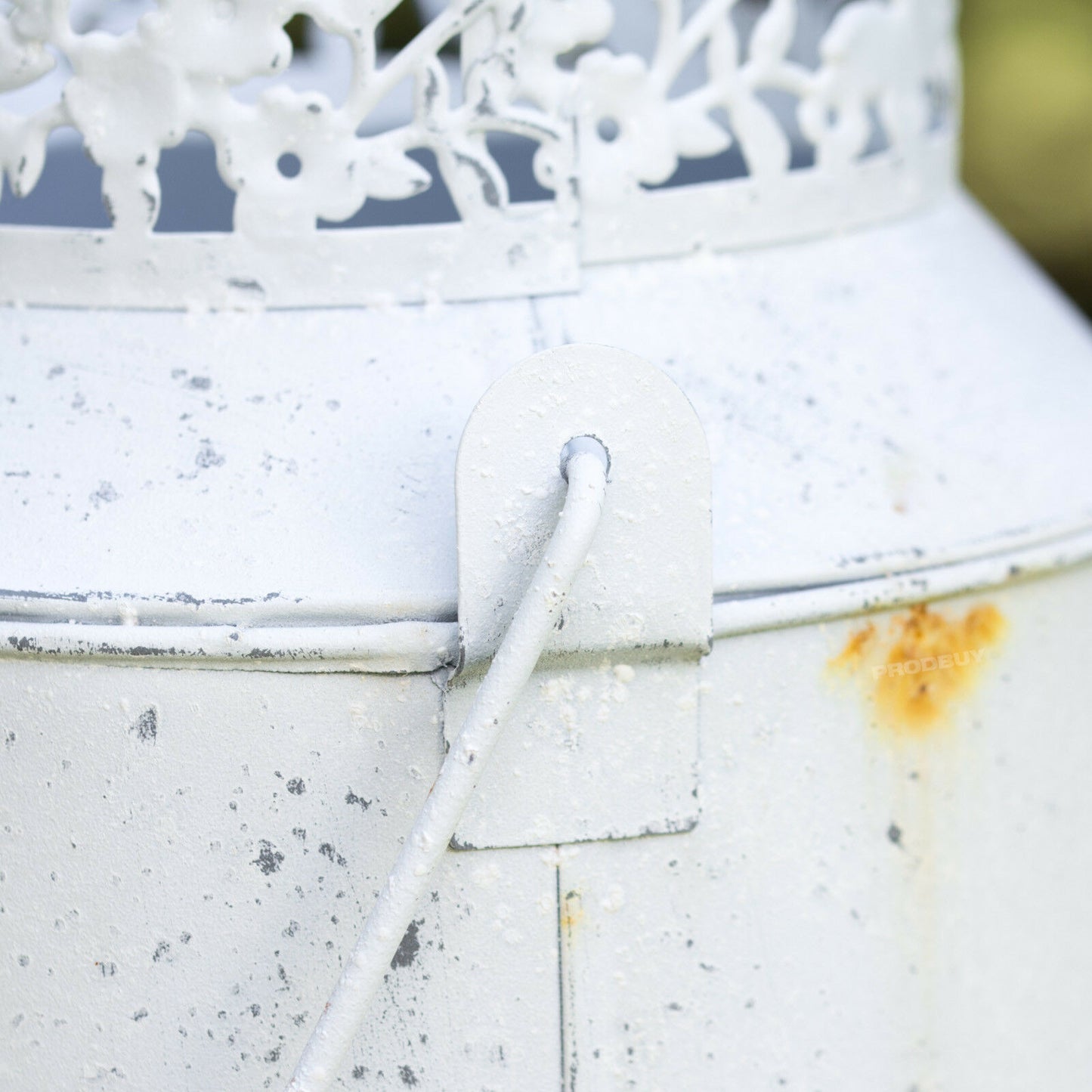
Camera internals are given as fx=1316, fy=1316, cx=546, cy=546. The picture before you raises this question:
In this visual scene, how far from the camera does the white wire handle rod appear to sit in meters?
0.68

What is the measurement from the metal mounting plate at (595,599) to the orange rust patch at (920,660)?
13 centimetres

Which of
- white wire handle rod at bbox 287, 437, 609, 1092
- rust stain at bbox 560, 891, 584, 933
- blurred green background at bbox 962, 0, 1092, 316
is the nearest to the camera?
white wire handle rod at bbox 287, 437, 609, 1092

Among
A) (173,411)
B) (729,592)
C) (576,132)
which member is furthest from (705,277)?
(173,411)

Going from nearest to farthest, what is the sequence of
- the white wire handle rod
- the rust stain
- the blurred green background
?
the white wire handle rod < the rust stain < the blurred green background

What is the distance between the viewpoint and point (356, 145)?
823 millimetres

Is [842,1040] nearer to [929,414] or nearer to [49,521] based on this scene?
[929,414]

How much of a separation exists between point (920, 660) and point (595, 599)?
0.24m

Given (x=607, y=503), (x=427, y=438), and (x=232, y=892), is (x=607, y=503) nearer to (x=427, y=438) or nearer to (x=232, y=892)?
(x=427, y=438)

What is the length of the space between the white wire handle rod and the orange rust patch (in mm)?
224

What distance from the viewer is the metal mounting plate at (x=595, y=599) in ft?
2.32

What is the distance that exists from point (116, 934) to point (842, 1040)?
46 cm

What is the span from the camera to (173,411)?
803mm

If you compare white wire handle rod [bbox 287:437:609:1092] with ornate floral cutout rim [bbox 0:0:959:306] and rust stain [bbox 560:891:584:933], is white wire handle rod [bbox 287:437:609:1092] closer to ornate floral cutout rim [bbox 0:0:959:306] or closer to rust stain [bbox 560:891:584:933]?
rust stain [bbox 560:891:584:933]

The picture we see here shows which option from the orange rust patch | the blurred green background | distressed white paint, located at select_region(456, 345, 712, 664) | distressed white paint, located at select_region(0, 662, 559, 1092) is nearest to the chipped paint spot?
distressed white paint, located at select_region(0, 662, 559, 1092)
